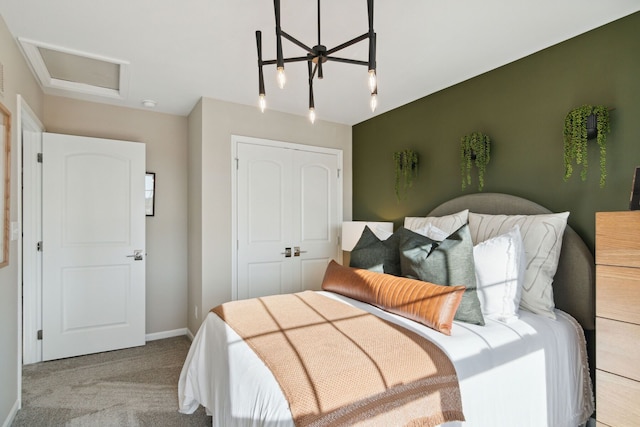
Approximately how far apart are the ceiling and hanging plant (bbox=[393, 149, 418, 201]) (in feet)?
2.09

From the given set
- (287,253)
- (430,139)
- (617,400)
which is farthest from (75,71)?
(617,400)

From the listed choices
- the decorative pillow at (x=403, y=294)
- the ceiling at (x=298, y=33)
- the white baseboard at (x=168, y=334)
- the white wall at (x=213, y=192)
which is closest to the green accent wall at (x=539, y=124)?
the ceiling at (x=298, y=33)

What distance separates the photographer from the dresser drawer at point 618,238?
5.07 feet

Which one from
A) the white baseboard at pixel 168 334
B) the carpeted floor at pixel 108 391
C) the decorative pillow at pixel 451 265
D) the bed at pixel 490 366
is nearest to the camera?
the bed at pixel 490 366

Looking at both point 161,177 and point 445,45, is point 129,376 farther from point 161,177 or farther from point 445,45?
point 445,45

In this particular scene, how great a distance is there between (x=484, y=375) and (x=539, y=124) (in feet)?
5.92

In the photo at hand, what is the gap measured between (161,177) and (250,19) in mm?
2327

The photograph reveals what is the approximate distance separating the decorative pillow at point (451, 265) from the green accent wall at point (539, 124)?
840mm

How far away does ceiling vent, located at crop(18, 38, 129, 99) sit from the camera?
2.45 meters

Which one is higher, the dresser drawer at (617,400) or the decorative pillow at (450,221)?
the decorative pillow at (450,221)

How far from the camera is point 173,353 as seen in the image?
10.9 feet

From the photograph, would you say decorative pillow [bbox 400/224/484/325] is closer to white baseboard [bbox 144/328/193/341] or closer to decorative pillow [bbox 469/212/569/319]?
decorative pillow [bbox 469/212/569/319]

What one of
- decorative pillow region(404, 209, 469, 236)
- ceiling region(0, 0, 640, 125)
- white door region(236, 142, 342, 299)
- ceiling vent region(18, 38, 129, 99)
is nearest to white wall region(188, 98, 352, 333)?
white door region(236, 142, 342, 299)

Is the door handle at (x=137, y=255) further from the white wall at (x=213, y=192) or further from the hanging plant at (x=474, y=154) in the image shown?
the hanging plant at (x=474, y=154)
